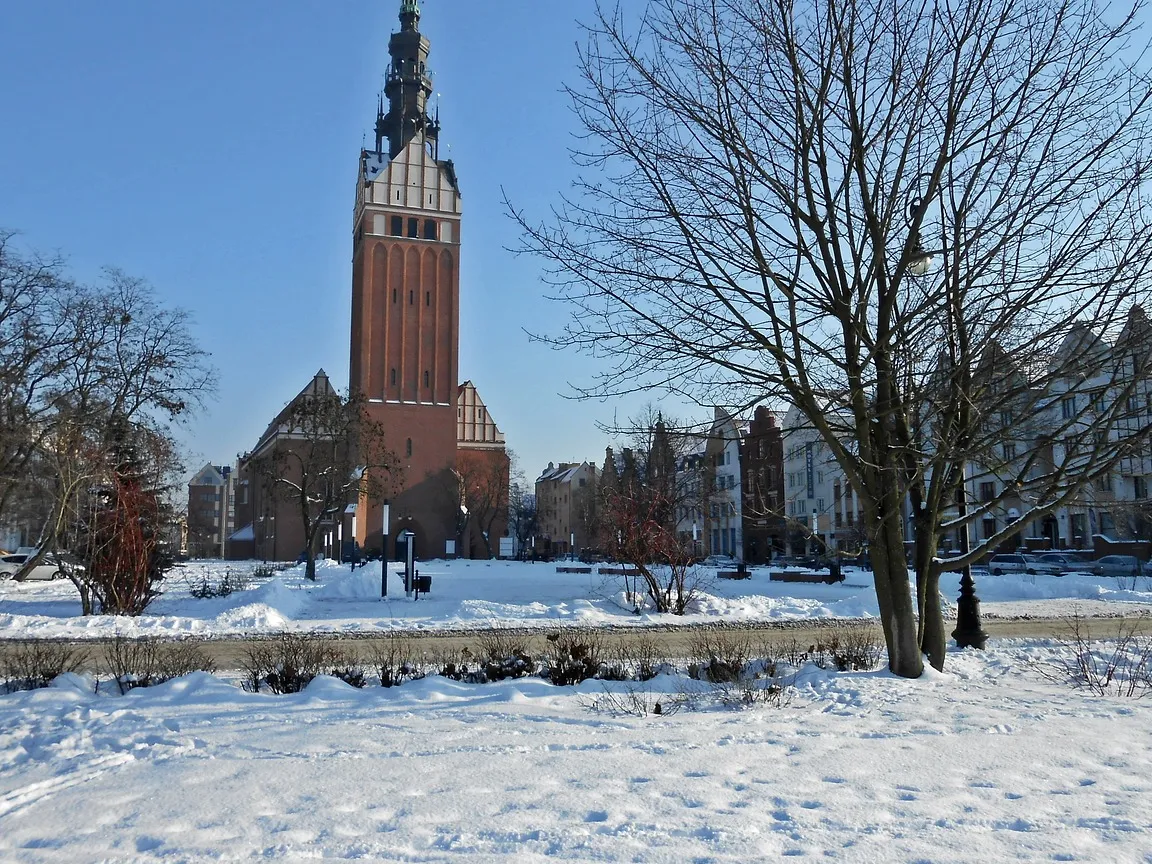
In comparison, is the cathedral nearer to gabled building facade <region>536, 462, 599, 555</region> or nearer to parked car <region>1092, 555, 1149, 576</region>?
parked car <region>1092, 555, 1149, 576</region>

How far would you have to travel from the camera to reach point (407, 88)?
2817 inches

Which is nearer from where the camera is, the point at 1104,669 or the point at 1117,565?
the point at 1104,669

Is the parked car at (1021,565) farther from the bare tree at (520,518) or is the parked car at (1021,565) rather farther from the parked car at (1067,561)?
the bare tree at (520,518)

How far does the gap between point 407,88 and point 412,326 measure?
69.7 ft

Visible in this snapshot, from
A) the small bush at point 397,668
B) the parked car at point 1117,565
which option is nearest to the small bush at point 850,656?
the small bush at point 397,668

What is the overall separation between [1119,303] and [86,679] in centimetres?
991

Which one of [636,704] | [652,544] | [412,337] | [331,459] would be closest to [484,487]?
[412,337]

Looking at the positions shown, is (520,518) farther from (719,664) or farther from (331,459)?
(719,664)

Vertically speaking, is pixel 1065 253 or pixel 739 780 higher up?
pixel 1065 253

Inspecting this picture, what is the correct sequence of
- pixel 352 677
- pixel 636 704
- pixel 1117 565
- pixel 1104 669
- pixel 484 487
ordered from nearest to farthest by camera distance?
pixel 636 704
pixel 352 677
pixel 1104 669
pixel 1117 565
pixel 484 487

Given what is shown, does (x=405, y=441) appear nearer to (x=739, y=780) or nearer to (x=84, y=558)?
(x=84, y=558)

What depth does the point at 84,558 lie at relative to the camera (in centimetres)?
1858

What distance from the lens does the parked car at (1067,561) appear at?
36750mm

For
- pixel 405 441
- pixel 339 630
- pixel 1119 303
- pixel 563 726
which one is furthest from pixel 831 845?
pixel 405 441
